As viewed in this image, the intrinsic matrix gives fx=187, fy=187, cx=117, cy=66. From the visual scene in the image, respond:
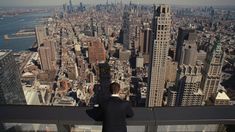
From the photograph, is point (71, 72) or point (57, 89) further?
point (71, 72)

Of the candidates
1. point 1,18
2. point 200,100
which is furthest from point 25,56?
point 200,100

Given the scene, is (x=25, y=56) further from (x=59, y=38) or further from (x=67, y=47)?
(x=59, y=38)

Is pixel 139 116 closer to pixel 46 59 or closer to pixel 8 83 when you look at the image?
pixel 8 83

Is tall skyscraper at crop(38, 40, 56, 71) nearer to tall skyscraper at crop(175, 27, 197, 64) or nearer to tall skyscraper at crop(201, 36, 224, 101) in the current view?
tall skyscraper at crop(175, 27, 197, 64)

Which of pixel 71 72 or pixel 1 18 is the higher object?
pixel 1 18

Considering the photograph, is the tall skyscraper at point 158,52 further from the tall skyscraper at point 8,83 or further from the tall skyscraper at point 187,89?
the tall skyscraper at point 8,83

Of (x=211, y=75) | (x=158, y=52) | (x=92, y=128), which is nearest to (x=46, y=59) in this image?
(x=158, y=52)
